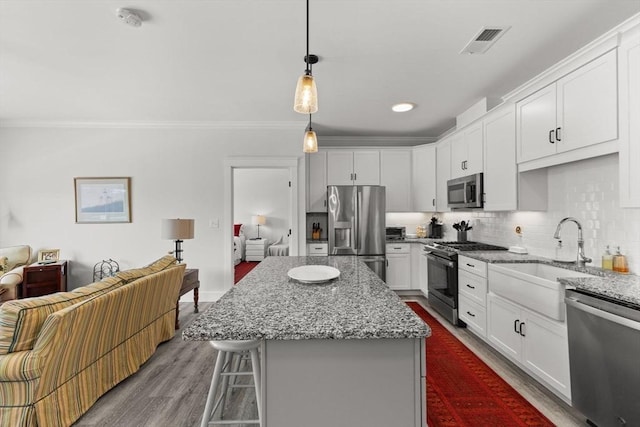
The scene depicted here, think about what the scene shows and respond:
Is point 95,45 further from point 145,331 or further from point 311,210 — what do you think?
point 311,210

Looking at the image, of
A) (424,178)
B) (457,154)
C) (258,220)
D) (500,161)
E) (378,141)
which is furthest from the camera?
(258,220)

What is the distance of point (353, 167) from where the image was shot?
15.7 feet

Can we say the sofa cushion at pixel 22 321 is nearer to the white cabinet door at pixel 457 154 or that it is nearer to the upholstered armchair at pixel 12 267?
the upholstered armchair at pixel 12 267

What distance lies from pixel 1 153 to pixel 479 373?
6.53 m

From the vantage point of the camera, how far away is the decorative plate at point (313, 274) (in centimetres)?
164

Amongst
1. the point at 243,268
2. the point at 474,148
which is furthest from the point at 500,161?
the point at 243,268

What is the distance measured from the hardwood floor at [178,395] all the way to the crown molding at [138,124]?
299cm

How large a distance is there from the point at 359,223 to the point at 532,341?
2.52 m

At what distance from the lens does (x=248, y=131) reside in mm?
4410

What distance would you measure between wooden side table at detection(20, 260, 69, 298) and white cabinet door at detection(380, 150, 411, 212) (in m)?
4.72

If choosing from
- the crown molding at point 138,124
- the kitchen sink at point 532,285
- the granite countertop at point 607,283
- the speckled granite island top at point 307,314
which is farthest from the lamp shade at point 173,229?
the granite countertop at point 607,283

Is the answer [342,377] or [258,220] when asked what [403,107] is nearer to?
[342,377]

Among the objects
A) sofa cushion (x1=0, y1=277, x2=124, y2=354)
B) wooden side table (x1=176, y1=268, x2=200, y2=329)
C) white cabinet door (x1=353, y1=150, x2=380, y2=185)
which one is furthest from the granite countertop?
wooden side table (x1=176, y1=268, x2=200, y2=329)

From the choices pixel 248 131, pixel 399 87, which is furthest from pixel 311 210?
pixel 399 87
